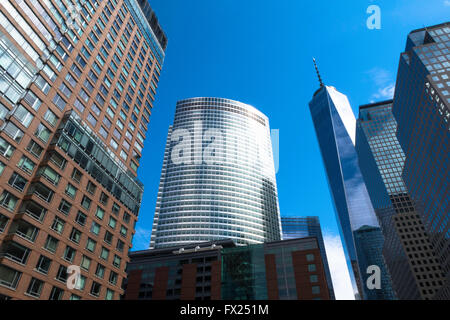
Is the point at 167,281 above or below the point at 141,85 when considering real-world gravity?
below

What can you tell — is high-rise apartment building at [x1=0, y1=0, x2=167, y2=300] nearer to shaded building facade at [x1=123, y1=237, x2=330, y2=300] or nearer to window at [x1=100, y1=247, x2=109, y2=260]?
window at [x1=100, y1=247, x2=109, y2=260]

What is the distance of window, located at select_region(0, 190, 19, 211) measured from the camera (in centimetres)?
4147

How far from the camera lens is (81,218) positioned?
2103 inches

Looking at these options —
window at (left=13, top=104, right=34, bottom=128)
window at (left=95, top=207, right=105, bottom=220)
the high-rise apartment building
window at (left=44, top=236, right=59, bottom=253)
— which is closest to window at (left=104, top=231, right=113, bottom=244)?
the high-rise apartment building

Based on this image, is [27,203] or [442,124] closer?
[27,203]

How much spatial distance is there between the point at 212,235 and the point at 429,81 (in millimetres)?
131463

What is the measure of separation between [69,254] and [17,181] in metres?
13.5

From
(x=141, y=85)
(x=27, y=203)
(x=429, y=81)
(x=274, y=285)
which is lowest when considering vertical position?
(x=27, y=203)

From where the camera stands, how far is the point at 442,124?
104 meters

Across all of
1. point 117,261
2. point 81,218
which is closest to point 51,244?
point 81,218

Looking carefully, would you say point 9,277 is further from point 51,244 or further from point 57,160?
point 57,160
